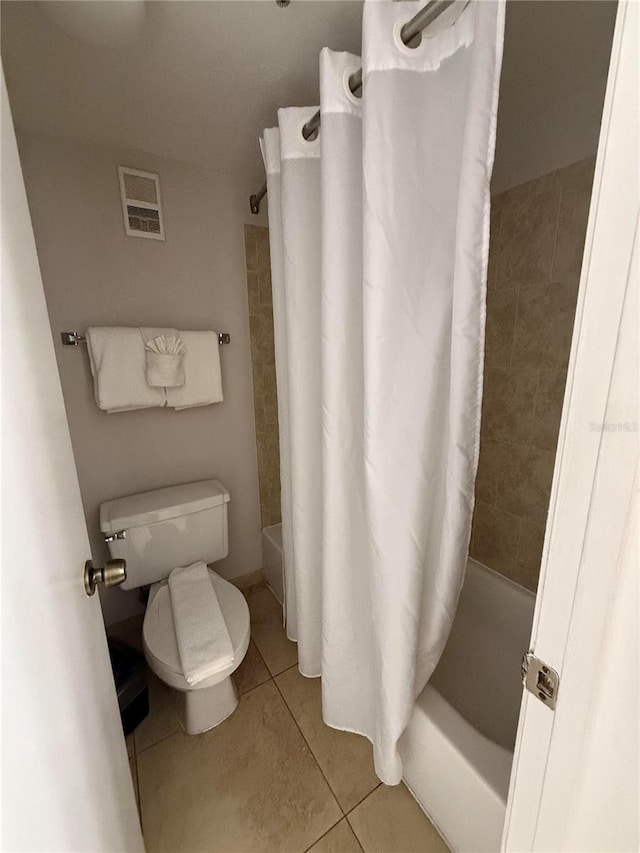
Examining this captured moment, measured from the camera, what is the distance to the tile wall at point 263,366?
1.65 metres

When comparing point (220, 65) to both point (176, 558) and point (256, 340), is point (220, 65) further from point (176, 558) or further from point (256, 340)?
point (176, 558)

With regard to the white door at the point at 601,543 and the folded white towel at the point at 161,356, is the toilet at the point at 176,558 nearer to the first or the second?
the folded white towel at the point at 161,356

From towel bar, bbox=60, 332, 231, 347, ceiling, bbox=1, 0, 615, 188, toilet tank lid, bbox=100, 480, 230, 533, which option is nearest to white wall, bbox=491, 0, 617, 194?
ceiling, bbox=1, 0, 615, 188

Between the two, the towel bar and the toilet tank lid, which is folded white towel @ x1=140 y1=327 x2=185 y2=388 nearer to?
the towel bar

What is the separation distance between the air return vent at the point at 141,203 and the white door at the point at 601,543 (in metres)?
1.53

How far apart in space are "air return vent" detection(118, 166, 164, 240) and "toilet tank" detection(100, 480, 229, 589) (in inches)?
43.2

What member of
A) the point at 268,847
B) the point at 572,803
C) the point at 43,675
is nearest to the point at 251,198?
the point at 43,675

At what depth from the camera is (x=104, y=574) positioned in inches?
26.6

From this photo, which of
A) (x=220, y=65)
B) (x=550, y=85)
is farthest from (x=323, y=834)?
(x=550, y=85)

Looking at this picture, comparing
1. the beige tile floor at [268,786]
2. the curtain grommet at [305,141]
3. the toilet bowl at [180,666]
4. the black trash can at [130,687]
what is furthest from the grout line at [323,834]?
the curtain grommet at [305,141]

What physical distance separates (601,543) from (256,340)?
61.8 inches

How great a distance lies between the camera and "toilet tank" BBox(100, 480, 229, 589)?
4.45 feet

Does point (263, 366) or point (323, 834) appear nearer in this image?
point (323, 834)

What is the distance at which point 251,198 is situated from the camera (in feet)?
5.08
